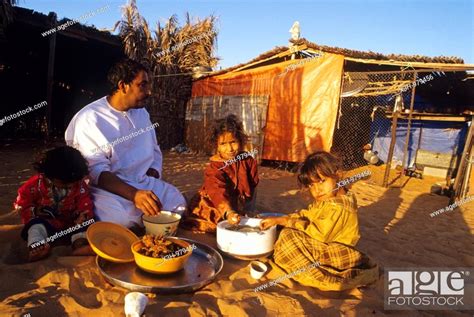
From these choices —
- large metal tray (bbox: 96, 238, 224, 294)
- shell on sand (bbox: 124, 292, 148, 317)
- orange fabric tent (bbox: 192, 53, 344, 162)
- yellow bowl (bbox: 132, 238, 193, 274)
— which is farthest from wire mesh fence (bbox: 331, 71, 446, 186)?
shell on sand (bbox: 124, 292, 148, 317)

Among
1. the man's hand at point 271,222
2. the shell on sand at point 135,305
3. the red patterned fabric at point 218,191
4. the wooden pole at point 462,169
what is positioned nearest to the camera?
the shell on sand at point 135,305

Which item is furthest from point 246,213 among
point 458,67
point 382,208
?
point 458,67

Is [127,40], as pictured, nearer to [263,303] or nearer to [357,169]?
[357,169]

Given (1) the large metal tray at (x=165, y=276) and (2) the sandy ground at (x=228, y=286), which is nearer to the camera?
(2) the sandy ground at (x=228, y=286)

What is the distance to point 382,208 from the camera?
520 centimetres

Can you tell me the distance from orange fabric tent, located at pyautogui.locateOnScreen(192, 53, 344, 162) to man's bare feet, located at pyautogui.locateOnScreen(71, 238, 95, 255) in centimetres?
574

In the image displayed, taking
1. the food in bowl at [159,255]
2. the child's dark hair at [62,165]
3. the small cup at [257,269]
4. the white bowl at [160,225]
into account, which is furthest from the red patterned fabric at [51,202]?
the small cup at [257,269]

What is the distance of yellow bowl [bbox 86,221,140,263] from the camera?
2.17 metres

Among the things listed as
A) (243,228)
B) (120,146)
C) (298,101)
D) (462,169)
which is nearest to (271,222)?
(243,228)

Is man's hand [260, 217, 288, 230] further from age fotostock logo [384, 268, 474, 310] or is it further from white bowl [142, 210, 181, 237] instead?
age fotostock logo [384, 268, 474, 310]

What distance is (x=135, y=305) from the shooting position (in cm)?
165

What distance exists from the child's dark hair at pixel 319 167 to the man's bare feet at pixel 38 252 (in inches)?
71.9

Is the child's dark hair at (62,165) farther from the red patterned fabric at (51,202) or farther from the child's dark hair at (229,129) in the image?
the child's dark hair at (229,129)

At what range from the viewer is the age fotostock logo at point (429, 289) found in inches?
87.5
